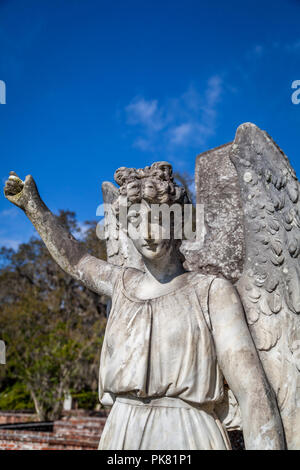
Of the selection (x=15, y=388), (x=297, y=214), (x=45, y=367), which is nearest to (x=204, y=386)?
(x=297, y=214)

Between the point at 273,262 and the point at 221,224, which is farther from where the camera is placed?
the point at 221,224

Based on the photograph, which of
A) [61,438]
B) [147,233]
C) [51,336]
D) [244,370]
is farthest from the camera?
[51,336]

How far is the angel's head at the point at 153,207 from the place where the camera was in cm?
188

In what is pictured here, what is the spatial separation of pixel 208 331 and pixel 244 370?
198mm

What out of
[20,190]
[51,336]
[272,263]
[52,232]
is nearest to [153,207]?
[272,263]

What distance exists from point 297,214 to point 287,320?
422 mm

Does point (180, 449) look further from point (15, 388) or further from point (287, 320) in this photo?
point (15, 388)

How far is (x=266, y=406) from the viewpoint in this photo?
1671mm

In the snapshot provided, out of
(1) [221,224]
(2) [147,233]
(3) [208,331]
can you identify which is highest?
(1) [221,224]

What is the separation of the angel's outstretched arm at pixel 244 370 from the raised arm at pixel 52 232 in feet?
2.23

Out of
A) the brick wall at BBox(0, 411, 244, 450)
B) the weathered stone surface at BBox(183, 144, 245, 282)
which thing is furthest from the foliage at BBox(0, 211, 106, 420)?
the weathered stone surface at BBox(183, 144, 245, 282)

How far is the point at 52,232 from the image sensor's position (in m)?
2.32

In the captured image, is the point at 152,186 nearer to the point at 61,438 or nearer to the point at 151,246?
the point at 151,246

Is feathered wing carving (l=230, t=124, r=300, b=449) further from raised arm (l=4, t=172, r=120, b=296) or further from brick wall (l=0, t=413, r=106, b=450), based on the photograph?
brick wall (l=0, t=413, r=106, b=450)
